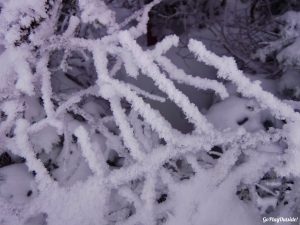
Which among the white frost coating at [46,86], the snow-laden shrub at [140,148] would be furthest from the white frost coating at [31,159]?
the white frost coating at [46,86]

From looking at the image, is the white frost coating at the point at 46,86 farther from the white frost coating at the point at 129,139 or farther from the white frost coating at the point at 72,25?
the white frost coating at the point at 129,139

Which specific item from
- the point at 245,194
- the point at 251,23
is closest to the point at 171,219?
the point at 245,194

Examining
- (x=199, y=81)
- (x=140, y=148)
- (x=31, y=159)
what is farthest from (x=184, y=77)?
(x=31, y=159)

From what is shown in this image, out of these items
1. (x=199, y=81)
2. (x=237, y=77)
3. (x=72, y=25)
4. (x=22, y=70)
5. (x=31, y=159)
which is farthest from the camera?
(x=72, y=25)

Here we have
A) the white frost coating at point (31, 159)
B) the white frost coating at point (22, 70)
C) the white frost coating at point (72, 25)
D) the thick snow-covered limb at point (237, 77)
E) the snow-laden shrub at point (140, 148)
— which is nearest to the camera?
the thick snow-covered limb at point (237, 77)

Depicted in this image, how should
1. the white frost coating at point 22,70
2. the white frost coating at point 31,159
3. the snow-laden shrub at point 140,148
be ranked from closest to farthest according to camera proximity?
the snow-laden shrub at point 140,148, the white frost coating at point 31,159, the white frost coating at point 22,70

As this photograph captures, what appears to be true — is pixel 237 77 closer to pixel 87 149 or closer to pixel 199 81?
pixel 199 81

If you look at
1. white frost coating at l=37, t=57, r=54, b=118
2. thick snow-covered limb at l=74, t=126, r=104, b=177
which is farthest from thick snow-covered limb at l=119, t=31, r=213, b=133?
white frost coating at l=37, t=57, r=54, b=118
